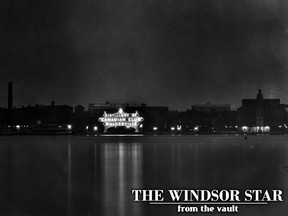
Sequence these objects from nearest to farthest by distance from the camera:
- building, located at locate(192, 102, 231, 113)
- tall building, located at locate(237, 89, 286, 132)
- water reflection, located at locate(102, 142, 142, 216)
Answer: water reflection, located at locate(102, 142, 142, 216) → tall building, located at locate(237, 89, 286, 132) → building, located at locate(192, 102, 231, 113)

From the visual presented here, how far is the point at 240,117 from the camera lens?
154 meters

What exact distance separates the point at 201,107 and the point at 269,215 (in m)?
169

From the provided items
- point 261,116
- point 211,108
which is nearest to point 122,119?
point 261,116

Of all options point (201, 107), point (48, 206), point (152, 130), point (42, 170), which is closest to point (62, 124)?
point (152, 130)

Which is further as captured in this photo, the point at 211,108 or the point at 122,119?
the point at 211,108

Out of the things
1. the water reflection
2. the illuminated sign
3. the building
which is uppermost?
the building

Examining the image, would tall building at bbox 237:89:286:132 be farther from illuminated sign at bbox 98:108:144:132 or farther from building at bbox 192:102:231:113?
illuminated sign at bbox 98:108:144:132

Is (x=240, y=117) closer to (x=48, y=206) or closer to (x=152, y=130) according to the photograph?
(x=152, y=130)

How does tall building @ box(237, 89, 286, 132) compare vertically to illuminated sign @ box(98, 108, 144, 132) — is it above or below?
above

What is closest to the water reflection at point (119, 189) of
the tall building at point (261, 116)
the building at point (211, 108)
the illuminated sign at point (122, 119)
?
the illuminated sign at point (122, 119)

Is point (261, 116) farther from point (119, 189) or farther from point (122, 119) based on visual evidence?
point (119, 189)

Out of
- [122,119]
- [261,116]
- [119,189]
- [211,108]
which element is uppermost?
[211,108]

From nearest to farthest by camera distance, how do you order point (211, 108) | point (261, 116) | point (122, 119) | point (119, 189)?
point (119, 189)
point (122, 119)
point (261, 116)
point (211, 108)

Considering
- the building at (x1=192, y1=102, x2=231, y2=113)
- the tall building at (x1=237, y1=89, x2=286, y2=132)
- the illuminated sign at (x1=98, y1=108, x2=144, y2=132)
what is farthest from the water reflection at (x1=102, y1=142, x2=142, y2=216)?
the building at (x1=192, y1=102, x2=231, y2=113)
